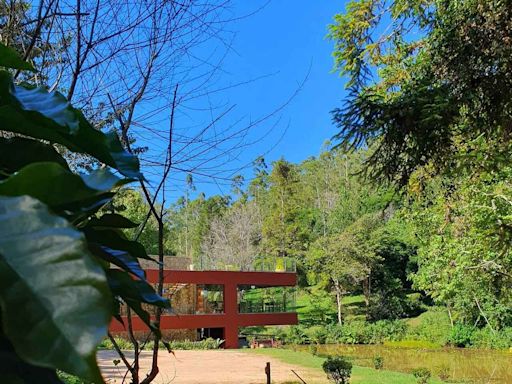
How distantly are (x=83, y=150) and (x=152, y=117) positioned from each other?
164 cm

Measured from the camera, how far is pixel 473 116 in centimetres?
440

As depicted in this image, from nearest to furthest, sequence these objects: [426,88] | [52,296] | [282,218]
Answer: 1. [52,296]
2. [426,88]
3. [282,218]

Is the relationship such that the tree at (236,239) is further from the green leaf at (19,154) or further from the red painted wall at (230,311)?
the green leaf at (19,154)

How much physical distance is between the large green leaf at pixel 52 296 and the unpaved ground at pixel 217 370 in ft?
25.1

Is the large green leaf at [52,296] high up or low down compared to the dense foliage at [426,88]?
down

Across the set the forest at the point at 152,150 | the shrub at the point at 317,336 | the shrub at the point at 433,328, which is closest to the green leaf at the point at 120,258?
the forest at the point at 152,150

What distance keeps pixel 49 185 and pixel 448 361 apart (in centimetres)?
1601

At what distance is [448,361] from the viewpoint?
14562mm

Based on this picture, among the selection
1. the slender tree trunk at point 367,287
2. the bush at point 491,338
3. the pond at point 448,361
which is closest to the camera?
the pond at point 448,361

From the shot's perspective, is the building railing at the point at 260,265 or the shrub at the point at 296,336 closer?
the shrub at the point at 296,336

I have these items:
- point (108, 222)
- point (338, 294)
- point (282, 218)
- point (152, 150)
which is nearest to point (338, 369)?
point (152, 150)

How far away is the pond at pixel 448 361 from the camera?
37.6 ft

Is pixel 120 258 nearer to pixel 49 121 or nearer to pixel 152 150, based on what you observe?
pixel 49 121

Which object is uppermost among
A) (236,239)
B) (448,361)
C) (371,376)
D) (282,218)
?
(282,218)
